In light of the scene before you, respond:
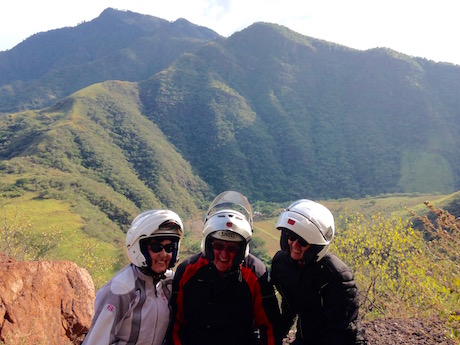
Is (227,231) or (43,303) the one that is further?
(43,303)

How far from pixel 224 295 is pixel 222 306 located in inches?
4.0

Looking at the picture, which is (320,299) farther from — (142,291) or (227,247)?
(142,291)

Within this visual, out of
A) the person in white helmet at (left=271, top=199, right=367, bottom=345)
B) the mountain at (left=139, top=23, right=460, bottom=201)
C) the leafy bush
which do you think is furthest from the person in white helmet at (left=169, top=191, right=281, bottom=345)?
the mountain at (left=139, top=23, right=460, bottom=201)

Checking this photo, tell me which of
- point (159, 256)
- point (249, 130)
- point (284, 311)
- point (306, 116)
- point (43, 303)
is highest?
point (306, 116)

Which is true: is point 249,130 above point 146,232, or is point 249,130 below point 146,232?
below

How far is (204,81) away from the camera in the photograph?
13875cm

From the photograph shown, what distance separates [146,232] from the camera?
10.4 feet

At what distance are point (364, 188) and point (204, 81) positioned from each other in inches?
3070

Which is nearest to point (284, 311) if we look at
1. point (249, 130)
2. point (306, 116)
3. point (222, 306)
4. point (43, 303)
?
point (222, 306)

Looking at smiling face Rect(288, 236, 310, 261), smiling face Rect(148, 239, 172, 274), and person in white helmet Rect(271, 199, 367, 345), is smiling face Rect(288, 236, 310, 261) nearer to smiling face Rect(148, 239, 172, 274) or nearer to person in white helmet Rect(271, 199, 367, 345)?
person in white helmet Rect(271, 199, 367, 345)

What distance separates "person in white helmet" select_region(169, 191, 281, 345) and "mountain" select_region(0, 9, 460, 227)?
172 feet

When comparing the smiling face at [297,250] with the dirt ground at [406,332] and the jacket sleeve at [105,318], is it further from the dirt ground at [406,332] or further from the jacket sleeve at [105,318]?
the dirt ground at [406,332]

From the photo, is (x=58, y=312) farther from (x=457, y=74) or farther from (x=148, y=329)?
(x=457, y=74)

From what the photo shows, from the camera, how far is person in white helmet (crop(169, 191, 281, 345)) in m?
3.21
